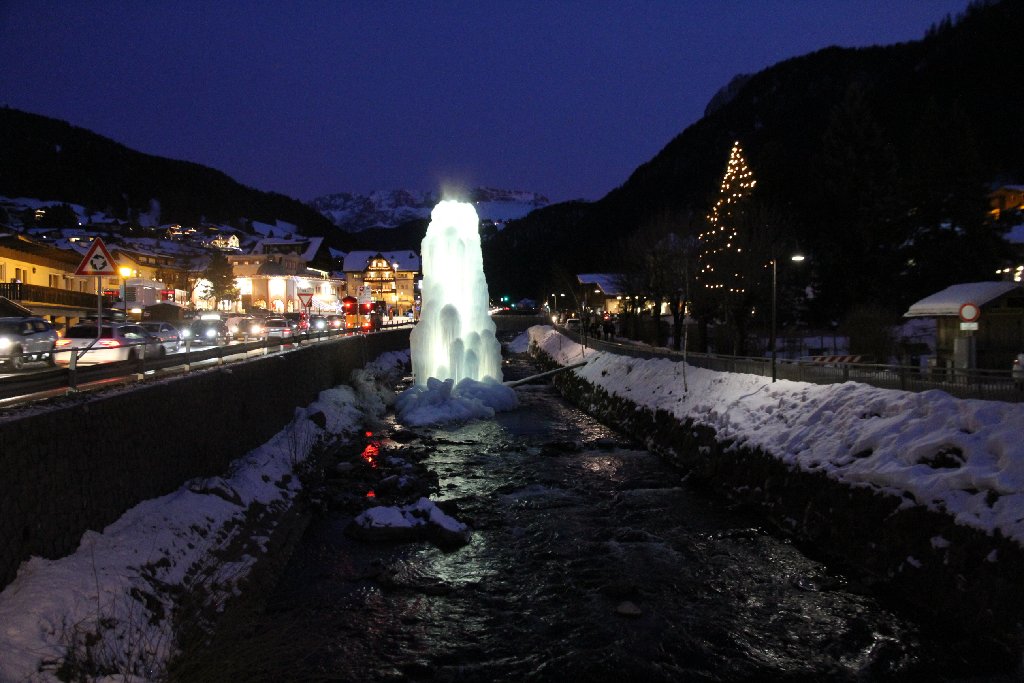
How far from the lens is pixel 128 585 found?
779 cm

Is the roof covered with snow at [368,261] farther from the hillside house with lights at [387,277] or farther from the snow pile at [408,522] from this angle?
the snow pile at [408,522]

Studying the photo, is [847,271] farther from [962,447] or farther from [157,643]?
[157,643]

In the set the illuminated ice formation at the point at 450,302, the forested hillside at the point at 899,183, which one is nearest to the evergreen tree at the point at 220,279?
the forested hillside at the point at 899,183

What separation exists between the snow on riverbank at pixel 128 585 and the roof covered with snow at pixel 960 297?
977 inches

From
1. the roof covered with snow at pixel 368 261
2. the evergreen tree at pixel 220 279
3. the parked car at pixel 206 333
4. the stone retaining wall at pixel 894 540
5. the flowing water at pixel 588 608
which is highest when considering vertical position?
the roof covered with snow at pixel 368 261

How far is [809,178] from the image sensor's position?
54.6 metres

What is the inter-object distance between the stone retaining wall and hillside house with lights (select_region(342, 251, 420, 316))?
361 ft

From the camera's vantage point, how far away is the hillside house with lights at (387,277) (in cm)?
12456

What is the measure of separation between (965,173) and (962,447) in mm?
42746

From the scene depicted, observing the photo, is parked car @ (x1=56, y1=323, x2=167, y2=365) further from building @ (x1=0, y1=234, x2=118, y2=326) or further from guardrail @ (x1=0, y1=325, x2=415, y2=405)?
building @ (x1=0, y1=234, x2=118, y2=326)

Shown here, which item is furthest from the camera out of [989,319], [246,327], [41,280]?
[246,327]

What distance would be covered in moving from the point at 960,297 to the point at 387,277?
10786 cm

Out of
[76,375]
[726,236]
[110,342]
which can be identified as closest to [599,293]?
[726,236]

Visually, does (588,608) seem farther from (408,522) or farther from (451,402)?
(451,402)
